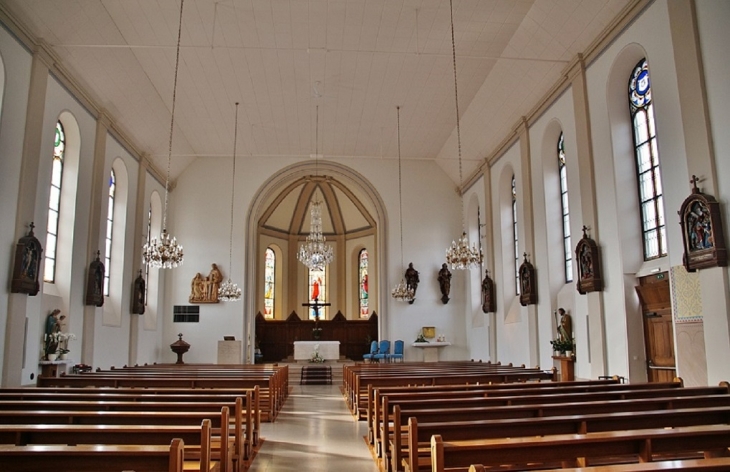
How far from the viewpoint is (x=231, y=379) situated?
9.45m

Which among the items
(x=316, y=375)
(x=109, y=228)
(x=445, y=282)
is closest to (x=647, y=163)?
(x=445, y=282)

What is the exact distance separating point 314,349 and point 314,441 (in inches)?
537

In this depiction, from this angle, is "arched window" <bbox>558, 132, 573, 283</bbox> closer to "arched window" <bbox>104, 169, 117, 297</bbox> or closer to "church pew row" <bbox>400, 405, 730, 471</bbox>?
"church pew row" <bbox>400, 405, 730, 471</bbox>

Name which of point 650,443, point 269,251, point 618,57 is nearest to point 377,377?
point 650,443

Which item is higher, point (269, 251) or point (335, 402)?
point (269, 251)

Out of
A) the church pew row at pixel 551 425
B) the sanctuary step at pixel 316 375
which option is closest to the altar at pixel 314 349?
the sanctuary step at pixel 316 375

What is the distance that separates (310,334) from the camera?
2541 cm

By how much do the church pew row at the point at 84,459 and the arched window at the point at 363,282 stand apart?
23104 millimetres

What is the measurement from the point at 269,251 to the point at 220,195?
250 inches

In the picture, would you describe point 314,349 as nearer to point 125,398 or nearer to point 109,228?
point 109,228

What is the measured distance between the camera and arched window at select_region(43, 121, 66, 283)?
488 inches

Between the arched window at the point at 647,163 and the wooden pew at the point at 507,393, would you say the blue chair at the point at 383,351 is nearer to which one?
the arched window at the point at 647,163

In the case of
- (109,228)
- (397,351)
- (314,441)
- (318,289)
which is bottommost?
(314,441)

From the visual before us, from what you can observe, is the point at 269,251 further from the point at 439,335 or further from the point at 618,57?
the point at 618,57
